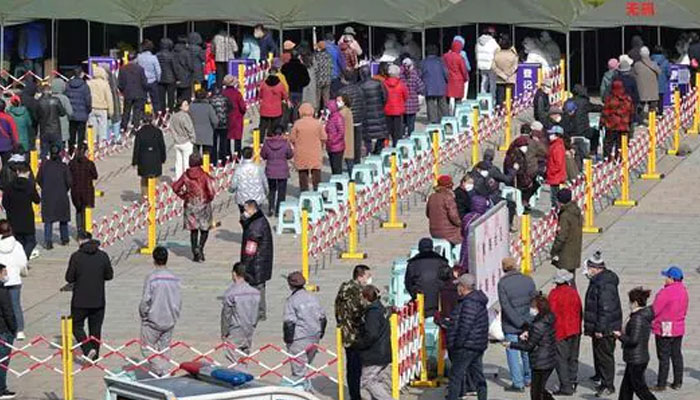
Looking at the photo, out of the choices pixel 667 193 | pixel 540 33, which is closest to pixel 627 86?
pixel 667 193

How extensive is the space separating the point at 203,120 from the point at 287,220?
286 centimetres

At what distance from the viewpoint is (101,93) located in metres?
36.3

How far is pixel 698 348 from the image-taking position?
82.4ft

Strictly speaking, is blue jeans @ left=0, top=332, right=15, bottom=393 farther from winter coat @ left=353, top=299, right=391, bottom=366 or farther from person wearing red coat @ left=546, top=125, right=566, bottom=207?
person wearing red coat @ left=546, top=125, right=566, bottom=207

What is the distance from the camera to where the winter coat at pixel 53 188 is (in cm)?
3011

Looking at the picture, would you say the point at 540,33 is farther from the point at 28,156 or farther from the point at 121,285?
the point at 121,285

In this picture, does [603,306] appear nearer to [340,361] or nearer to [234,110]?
[340,361]

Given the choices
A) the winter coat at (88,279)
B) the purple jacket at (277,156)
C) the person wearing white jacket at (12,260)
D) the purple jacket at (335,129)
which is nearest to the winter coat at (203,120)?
the purple jacket at (335,129)

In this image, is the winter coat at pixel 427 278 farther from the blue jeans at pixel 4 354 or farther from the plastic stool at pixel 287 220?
the plastic stool at pixel 287 220

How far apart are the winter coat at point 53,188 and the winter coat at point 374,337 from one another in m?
8.78

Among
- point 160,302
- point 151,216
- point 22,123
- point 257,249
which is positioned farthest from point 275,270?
point 22,123

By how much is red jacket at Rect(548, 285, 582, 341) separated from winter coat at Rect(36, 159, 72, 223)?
9.14 m

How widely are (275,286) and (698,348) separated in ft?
19.1

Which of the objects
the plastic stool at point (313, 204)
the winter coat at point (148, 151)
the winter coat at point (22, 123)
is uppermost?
the winter coat at point (22, 123)
